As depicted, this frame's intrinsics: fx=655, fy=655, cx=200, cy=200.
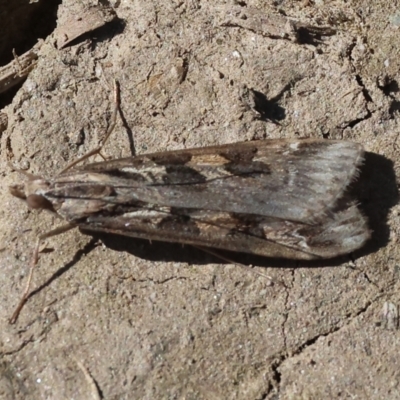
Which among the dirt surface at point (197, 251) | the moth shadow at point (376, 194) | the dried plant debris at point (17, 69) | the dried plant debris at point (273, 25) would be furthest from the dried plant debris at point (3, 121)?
the moth shadow at point (376, 194)

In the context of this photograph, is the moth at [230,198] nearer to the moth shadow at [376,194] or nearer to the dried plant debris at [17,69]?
the moth shadow at [376,194]

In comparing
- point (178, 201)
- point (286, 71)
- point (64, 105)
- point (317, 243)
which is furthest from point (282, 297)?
point (64, 105)

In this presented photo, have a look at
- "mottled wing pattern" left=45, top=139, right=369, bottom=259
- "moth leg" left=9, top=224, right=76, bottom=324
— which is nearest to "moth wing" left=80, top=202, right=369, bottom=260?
"mottled wing pattern" left=45, top=139, right=369, bottom=259

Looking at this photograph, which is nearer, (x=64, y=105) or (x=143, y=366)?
(x=143, y=366)

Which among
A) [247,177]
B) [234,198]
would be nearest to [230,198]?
[234,198]

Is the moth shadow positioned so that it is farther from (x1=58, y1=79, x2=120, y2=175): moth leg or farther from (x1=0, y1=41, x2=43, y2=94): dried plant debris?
(x1=0, y1=41, x2=43, y2=94): dried plant debris

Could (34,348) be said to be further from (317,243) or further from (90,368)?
(317,243)

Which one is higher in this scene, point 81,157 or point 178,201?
point 81,157

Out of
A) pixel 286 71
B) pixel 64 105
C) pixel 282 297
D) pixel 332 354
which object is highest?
pixel 64 105
